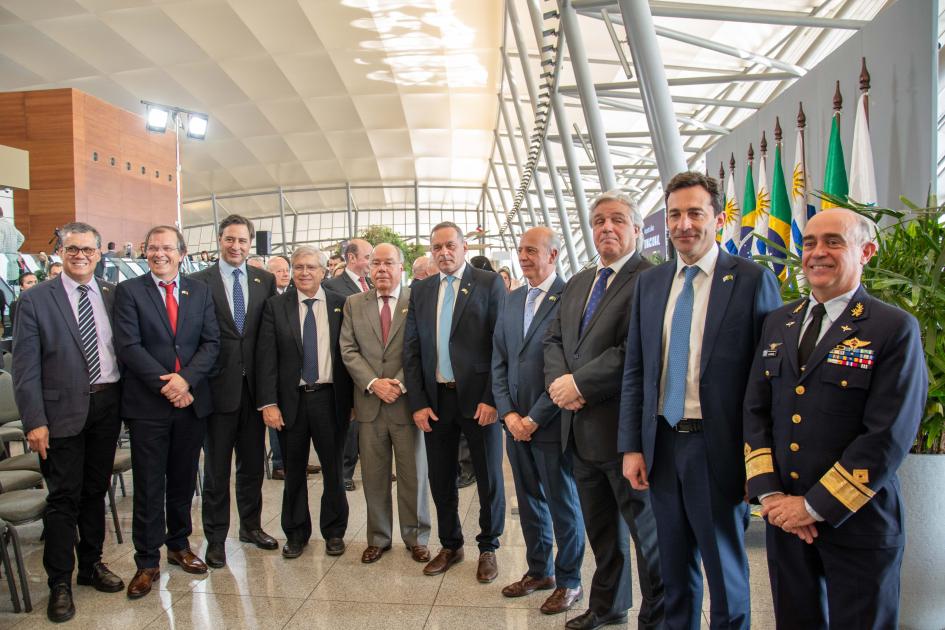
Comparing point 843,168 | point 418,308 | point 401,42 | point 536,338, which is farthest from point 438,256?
point 401,42

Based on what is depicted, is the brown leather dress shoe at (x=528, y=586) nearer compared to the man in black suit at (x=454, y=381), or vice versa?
the brown leather dress shoe at (x=528, y=586)

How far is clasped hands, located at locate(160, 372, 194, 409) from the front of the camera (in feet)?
10.6

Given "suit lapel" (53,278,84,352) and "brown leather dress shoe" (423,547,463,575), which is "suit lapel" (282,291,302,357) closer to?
"suit lapel" (53,278,84,352)

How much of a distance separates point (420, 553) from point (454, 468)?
1.67ft

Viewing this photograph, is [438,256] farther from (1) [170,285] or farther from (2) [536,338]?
(1) [170,285]

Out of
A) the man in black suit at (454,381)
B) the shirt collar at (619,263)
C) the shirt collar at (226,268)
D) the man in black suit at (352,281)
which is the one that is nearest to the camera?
the shirt collar at (619,263)

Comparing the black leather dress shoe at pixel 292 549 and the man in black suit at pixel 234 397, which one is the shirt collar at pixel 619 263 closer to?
the man in black suit at pixel 234 397

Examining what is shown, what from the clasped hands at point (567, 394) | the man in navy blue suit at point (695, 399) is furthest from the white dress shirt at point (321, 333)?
the man in navy blue suit at point (695, 399)

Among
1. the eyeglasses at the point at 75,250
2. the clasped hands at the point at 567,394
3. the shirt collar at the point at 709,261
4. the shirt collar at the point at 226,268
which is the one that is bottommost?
the clasped hands at the point at 567,394

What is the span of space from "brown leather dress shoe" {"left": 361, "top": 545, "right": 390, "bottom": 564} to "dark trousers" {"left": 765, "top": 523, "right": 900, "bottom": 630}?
218 centimetres

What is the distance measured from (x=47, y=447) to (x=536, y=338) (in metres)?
2.32

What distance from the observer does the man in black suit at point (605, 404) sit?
2.51m

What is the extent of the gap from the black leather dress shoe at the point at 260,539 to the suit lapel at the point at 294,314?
110 centimetres

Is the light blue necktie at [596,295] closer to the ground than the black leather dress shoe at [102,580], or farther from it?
farther from it
